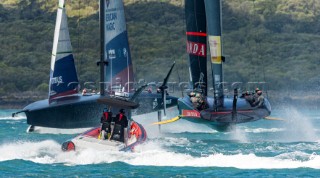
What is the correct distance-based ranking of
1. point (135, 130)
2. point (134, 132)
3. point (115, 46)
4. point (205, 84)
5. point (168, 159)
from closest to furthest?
1. point (168, 159)
2. point (134, 132)
3. point (135, 130)
4. point (115, 46)
5. point (205, 84)

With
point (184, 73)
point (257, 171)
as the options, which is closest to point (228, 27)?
point (184, 73)

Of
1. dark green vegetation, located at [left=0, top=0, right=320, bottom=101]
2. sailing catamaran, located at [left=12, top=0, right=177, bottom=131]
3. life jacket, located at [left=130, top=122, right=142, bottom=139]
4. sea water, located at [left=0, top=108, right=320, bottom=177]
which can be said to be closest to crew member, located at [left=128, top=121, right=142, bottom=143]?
life jacket, located at [left=130, top=122, right=142, bottom=139]

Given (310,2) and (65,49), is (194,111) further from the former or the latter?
(310,2)

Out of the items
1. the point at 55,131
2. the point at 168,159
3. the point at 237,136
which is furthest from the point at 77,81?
the point at 168,159

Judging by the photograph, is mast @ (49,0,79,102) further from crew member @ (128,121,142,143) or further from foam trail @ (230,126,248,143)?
crew member @ (128,121,142,143)

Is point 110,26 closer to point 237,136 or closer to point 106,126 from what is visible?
point 237,136

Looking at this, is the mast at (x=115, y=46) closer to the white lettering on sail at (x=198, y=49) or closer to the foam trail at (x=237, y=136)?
the white lettering on sail at (x=198, y=49)

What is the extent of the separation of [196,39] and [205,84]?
263 centimetres

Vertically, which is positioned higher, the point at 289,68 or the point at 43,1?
the point at 43,1

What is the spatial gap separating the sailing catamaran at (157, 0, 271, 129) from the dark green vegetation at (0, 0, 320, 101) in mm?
69379

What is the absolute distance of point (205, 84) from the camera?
171 ft

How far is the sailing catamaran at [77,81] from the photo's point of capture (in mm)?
48469

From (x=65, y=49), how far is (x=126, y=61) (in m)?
3.50

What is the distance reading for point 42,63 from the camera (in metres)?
142
